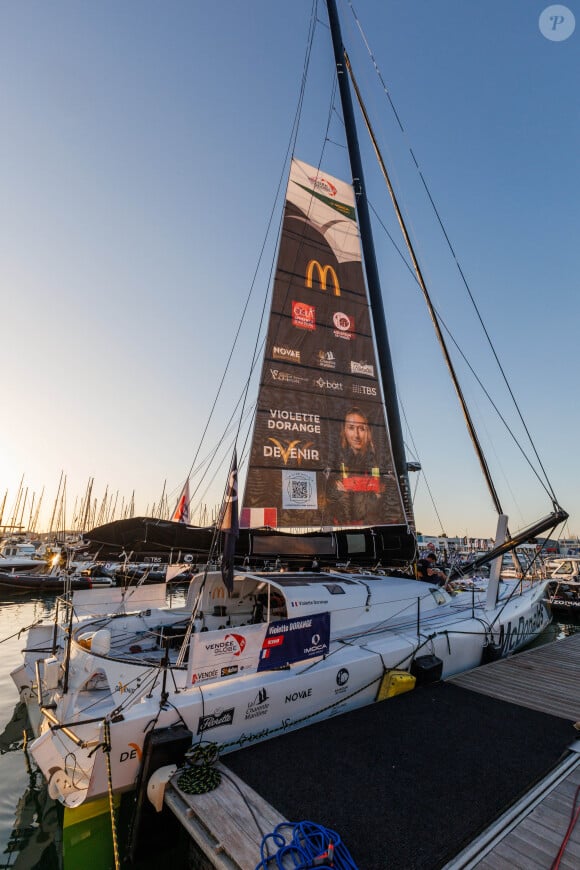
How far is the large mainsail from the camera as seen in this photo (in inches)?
406

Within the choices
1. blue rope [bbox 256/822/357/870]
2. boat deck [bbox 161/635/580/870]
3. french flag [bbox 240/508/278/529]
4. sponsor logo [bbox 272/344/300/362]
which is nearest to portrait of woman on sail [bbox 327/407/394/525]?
french flag [bbox 240/508/278/529]

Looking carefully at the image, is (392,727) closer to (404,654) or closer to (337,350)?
(404,654)

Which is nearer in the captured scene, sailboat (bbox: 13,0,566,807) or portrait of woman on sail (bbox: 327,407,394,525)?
sailboat (bbox: 13,0,566,807)

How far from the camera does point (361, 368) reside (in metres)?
12.2

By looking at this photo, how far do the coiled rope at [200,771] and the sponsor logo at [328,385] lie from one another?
26.3 feet

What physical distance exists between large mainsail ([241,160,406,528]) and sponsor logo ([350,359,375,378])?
30 millimetres

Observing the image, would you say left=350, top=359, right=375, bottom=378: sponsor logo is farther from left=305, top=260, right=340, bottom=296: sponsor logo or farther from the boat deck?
the boat deck

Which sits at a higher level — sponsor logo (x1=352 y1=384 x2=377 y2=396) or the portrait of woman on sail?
sponsor logo (x1=352 y1=384 x2=377 y2=396)

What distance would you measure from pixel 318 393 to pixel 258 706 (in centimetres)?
722

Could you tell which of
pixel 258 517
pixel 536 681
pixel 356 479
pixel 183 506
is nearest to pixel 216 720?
pixel 258 517

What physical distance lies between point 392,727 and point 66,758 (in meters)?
4.28

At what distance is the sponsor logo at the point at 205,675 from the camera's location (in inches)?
229

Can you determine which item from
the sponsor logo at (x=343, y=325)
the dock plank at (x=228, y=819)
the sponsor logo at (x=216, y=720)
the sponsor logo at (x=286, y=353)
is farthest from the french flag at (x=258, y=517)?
the sponsor logo at (x=343, y=325)

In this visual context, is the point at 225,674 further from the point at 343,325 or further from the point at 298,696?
the point at 343,325
